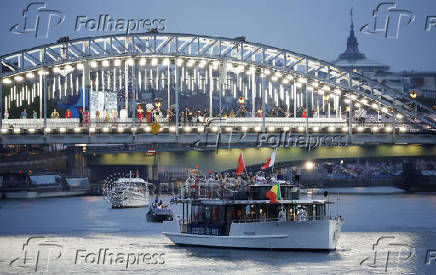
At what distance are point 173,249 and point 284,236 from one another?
680cm

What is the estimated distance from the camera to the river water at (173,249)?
55562 mm

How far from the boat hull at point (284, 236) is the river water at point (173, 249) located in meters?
0.50

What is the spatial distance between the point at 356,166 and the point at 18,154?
159ft

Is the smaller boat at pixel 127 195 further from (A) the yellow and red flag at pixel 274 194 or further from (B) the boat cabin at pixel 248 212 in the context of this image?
(A) the yellow and red flag at pixel 274 194

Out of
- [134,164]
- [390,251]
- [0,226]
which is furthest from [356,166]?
[390,251]

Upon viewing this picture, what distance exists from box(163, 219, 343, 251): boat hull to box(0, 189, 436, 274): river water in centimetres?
50

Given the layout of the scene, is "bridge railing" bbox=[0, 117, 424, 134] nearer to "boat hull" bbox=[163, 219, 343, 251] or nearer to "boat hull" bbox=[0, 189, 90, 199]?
"boat hull" bbox=[0, 189, 90, 199]

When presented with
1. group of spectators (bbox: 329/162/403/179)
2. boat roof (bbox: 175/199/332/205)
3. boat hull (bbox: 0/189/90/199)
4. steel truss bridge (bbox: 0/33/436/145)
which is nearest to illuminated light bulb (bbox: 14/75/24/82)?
steel truss bridge (bbox: 0/33/436/145)

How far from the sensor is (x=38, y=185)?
397 ft

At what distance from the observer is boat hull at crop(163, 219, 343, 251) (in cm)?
5816

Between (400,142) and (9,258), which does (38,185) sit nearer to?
(400,142)

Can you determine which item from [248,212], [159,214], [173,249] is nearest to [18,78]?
[159,214]

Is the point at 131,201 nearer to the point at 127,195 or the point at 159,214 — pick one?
the point at 127,195

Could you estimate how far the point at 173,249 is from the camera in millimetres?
61938
